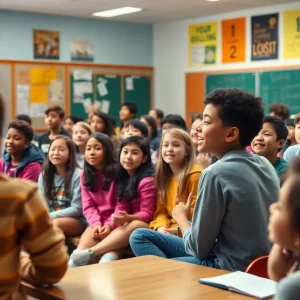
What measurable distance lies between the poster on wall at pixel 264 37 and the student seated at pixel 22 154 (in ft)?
14.4

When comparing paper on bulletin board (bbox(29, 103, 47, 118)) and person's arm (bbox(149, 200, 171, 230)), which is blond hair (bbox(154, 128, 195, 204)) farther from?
paper on bulletin board (bbox(29, 103, 47, 118))

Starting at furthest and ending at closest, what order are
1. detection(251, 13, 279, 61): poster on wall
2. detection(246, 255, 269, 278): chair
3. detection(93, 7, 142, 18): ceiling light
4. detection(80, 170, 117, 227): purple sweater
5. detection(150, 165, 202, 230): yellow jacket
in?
detection(93, 7, 142, 18): ceiling light
detection(251, 13, 279, 61): poster on wall
detection(80, 170, 117, 227): purple sweater
detection(150, 165, 202, 230): yellow jacket
detection(246, 255, 269, 278): chair

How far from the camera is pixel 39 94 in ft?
29.1

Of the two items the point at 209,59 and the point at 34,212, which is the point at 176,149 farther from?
the point at 209,59

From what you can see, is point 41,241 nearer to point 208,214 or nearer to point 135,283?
point 135,283

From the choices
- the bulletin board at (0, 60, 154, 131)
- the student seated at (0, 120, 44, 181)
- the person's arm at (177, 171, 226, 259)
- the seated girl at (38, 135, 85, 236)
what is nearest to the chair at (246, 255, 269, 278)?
the person's arm at (177, 171, 226, 259)

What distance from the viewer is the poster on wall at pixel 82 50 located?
30.0ft

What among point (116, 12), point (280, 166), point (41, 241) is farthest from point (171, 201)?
point (116, 12)

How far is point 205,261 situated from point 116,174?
1931 mm

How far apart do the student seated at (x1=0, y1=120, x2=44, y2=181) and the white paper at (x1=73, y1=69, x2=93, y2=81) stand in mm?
4385

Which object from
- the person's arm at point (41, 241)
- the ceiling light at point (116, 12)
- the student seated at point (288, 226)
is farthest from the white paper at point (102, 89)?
the student seated at point (288, 226)

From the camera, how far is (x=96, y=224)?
4141mm

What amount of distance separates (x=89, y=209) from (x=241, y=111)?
2044 mm

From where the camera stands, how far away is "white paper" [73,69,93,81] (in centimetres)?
919
